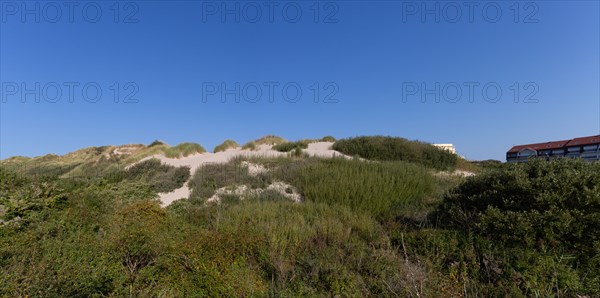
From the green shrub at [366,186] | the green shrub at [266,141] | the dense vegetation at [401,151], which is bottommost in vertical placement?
the green shrub at [366,186]

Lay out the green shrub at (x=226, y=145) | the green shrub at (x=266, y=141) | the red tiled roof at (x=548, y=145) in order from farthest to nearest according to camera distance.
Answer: the red tiled roof at (x=548, y=145), the green shrub at (x=226, y=145), the green shrub at (x=266, y=141)

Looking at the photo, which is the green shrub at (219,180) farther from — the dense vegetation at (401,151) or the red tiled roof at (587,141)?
the red tiled roof at (587,141)

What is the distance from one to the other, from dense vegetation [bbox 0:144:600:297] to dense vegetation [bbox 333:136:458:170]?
9840 millimetres

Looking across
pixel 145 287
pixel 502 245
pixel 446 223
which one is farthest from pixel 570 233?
pixel 145 287

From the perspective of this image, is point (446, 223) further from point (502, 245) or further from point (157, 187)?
point (157, 187)

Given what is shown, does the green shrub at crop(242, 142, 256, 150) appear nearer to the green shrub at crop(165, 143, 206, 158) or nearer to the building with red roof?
the green shrub at crop(165, 143, 206, 158)

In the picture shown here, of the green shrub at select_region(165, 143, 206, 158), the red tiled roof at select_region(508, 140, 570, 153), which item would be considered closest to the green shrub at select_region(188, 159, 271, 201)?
the green shrub at select_region(165, 143, 206, 158)

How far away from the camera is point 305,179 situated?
31.4 feet

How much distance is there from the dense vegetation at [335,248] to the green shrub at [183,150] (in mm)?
15362

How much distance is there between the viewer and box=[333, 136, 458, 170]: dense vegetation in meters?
15.2

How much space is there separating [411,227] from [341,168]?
504cm

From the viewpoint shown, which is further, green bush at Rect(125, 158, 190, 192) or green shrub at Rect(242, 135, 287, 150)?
green shrub at Rect(242, 135, 287, 150)

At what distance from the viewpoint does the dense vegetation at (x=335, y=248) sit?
312 centimetres

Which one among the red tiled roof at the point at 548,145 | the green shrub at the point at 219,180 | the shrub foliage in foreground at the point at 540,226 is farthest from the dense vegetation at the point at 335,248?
the red tiled roof at the point at 548,145
